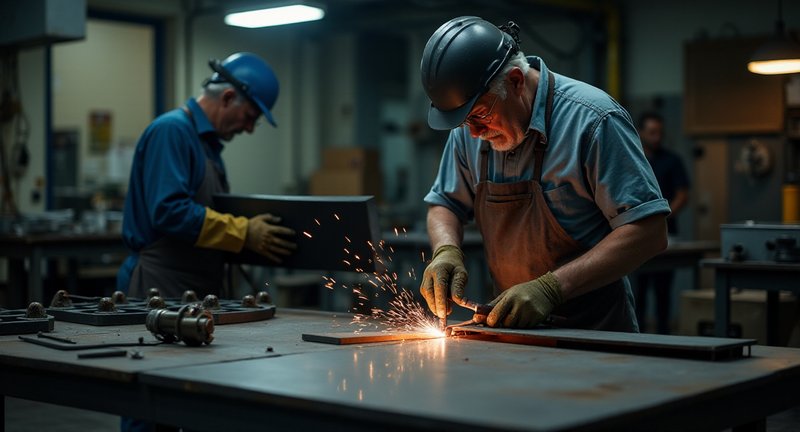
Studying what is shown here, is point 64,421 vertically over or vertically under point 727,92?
under

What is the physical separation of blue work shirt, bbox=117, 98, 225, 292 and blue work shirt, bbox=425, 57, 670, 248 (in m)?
1.07

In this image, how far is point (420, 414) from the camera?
4.90ft

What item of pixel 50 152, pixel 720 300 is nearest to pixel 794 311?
pixel 720 300

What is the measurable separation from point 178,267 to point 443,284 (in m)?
1.21

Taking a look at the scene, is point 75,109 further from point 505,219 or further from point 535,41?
point 505,219

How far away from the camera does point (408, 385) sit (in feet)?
5.72

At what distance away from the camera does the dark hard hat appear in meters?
2.51

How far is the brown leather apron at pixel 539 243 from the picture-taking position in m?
2.70

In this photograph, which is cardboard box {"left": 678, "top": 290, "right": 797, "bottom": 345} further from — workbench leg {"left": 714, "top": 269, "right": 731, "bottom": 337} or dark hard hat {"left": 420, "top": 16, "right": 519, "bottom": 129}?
dark hard hat {"left": 420, "top": 16, "right": 519, "bottom": 129}

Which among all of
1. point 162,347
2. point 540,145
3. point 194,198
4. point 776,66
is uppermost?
point 776,66

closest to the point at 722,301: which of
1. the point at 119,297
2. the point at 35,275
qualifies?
the point at 119,297

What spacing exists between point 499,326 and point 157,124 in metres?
1.60

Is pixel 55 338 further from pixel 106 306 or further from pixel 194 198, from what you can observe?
pixel 194 198

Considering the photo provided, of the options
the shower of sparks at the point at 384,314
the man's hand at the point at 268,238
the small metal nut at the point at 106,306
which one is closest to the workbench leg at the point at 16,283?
the man's hand at the point at 268,238
